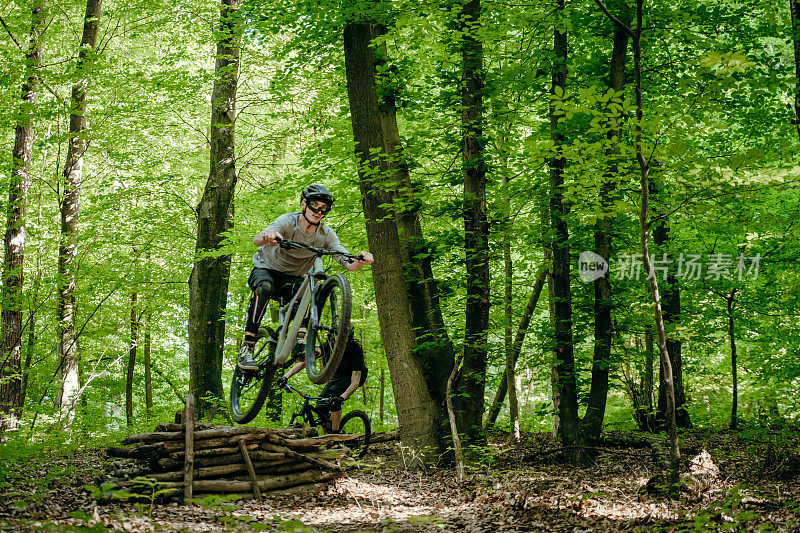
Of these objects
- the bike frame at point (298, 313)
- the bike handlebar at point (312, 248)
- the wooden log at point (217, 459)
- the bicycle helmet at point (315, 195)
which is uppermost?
the bicycle helmet at point (315, 195)

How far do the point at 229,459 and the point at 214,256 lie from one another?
5162 mm

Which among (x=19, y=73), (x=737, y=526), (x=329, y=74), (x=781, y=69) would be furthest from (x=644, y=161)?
(x=19, y=73)

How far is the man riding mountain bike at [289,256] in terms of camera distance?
6656 millimetres

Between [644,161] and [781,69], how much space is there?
218 inches

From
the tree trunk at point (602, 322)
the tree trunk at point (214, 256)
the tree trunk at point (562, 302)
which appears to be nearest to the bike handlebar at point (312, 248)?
the tree trunk at point (562, 302)

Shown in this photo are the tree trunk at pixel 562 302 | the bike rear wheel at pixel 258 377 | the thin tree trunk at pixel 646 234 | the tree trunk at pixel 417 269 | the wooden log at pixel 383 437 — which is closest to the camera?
the thin tree trunk at pixel 646 234

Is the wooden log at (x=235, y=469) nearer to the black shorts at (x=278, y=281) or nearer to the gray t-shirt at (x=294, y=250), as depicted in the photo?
the black shorts at (x=278, y=281)

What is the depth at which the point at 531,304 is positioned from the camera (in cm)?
A: 1256

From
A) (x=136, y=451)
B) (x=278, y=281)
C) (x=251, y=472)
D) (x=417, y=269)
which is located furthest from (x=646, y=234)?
(x=136, y=451)

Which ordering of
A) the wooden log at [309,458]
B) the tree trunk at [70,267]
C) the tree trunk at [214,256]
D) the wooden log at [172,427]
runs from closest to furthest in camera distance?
the wooden log at [172,427] → the wooden log at [309,458] → the tree trunk at [214,256] → the tree trunk at [70,267]

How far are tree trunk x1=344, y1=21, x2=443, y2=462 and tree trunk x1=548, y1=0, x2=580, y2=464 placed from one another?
77.9 inches

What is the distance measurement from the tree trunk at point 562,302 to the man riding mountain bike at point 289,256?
3.71 meters

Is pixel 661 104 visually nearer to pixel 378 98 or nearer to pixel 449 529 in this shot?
pixel 378 98

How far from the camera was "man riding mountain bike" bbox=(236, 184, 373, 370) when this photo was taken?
6656mm
